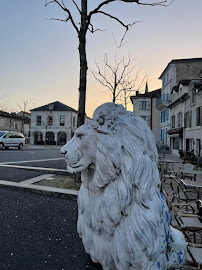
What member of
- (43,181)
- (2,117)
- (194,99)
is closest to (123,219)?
(43,181)

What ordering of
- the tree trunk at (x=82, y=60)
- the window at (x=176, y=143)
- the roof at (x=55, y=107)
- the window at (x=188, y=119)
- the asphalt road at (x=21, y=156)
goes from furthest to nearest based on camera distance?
the roof at (x=55, y=107) < the window at (x=176, y=143) < the window at (x=188, y=119) < the asphalt road at (x=21, y=156) < the tree trunk at (x=82, y=60)

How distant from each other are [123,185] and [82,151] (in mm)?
385

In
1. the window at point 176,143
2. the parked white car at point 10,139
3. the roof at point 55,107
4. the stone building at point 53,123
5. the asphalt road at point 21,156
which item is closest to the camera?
the asphalt road at point 21,156

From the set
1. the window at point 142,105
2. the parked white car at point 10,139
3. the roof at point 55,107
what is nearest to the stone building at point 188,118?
the window at point 142,105

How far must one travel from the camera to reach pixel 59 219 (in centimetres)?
401

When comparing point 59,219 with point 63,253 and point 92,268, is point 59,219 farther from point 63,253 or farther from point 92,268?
point 92,268

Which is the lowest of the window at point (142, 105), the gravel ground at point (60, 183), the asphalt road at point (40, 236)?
the asphalt road at point (40, 236)

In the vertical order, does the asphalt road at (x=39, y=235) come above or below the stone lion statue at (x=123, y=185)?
below

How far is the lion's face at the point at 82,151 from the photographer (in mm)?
1573

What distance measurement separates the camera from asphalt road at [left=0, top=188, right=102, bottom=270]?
266 centimetres

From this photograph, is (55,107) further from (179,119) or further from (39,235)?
(39,235)

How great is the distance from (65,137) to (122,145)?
42.2 m

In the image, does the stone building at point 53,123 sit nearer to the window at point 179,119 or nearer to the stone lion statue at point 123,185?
the window at point 179,119

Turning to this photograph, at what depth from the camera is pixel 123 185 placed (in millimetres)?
1508
